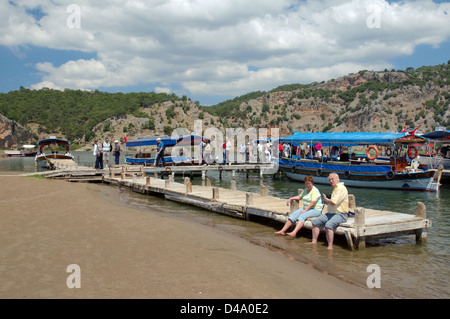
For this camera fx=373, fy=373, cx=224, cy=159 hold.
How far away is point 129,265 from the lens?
748cm

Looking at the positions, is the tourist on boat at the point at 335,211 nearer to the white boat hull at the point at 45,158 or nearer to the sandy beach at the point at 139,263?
the sandy beach at the point at 139,263

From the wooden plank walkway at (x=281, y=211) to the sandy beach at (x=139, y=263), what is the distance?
2.10 m

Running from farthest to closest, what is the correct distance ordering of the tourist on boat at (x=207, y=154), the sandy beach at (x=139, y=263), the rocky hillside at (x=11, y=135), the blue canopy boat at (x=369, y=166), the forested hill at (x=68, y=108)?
the forested hill at (x=68, y=108) → the rocky hillside at (x=11, y=135) → the tourist on boat at (x=207, y=154) → the blue canopy boat at (x=369, y=166) → the sandy beach at (x=139, y=263)

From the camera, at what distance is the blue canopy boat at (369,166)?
961 inches

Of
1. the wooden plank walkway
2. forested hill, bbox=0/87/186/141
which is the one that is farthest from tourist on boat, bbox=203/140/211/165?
forested hill, bbox=0/87/186/141

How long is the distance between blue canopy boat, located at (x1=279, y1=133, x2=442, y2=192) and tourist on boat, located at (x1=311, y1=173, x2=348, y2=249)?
16823mm

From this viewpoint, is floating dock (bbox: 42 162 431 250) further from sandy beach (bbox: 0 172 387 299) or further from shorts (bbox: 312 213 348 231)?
sandy beach (bbox: 0 172 387 299)

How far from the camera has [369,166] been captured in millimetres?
25828

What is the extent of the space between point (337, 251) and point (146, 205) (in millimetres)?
Answer: 10169

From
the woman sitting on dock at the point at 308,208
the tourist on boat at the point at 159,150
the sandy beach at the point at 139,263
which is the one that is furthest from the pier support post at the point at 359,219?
the tourist on boat at the point at 159,150

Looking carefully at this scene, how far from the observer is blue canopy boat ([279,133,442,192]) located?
2442cm

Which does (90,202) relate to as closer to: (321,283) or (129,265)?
(129,265)

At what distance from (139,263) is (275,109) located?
429 feet
